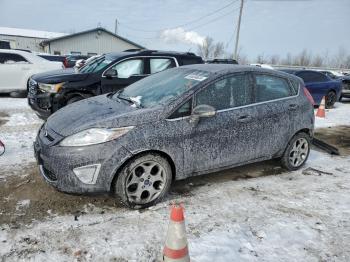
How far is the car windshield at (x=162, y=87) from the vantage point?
13.7 feet

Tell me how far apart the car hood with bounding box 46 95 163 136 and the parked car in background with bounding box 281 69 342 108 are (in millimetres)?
9160

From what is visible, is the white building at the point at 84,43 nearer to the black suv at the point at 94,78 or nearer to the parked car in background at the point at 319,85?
the parked car in background at the point at 319,85

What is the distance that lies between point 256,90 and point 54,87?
14.5ft

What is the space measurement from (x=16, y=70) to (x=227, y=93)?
30.4ft

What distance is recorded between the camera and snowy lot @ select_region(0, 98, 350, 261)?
312 centimetres

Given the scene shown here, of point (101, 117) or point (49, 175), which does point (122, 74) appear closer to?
point (101, 117)

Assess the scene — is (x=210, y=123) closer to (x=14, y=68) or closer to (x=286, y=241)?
(x=286, y=241)

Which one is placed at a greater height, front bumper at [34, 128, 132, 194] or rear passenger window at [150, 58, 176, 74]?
rear passenger window at [150, 58, 176, 74]

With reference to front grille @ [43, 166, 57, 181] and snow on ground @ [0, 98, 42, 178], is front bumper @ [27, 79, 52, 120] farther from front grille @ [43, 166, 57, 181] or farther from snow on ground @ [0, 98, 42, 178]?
front grille @ [43, 166, 57, 181]

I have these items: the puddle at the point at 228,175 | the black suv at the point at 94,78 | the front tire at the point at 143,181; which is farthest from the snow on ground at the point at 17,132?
the puddle at the point at 228,175

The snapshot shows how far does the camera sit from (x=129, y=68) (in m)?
7.70

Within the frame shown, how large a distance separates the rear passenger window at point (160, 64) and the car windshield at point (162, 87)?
9.33 ft

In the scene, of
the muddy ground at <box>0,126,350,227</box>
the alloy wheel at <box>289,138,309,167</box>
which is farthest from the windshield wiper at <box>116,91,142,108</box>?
the alloy wheel at <box>289,138,309,167</box>

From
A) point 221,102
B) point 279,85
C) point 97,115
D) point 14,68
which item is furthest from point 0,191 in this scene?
point 14,68
